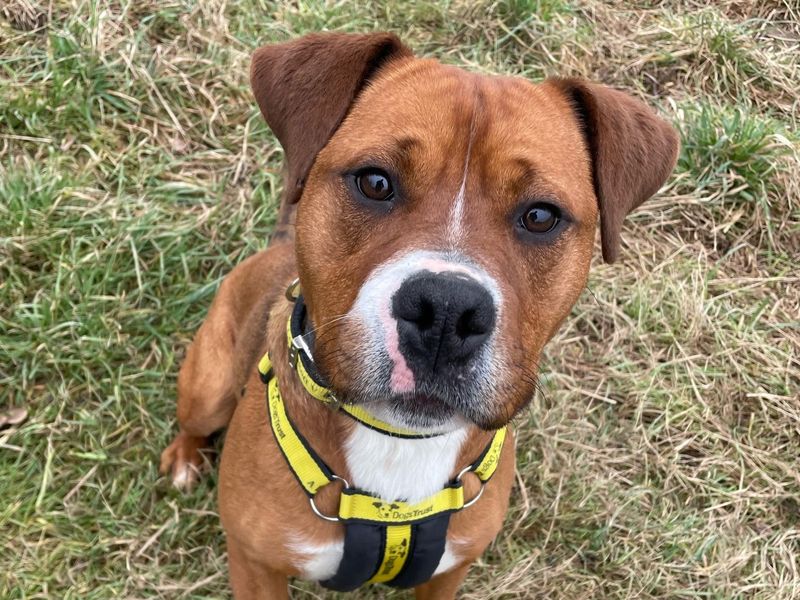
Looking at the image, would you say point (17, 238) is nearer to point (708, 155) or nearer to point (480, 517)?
point (480, 517)

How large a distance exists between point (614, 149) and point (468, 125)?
1.99 feet

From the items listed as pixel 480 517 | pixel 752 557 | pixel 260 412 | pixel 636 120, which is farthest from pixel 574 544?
pixel 636 120

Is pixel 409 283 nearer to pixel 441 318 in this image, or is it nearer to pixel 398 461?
pixel 441 318

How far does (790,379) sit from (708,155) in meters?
1.58

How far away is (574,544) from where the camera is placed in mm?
4430

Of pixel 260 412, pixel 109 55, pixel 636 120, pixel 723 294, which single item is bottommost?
pixel 723 294

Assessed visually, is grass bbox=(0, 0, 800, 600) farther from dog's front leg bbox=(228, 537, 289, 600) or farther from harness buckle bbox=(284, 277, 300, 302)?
harness buckle bbox=(284, 277, 300, 302)

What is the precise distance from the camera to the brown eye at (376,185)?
244cm

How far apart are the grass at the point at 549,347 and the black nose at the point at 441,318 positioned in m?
2.36

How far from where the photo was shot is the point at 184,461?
4273 mm

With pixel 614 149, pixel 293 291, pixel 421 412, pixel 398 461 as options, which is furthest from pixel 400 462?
pixel 614 149

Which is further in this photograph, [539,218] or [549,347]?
[549,347]

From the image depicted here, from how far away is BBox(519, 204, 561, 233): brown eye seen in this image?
8.20ft

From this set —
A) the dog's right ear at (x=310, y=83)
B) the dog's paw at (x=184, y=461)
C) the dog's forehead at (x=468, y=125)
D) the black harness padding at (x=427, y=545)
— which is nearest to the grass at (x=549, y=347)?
the dog's paw at (x=184, y=461)
